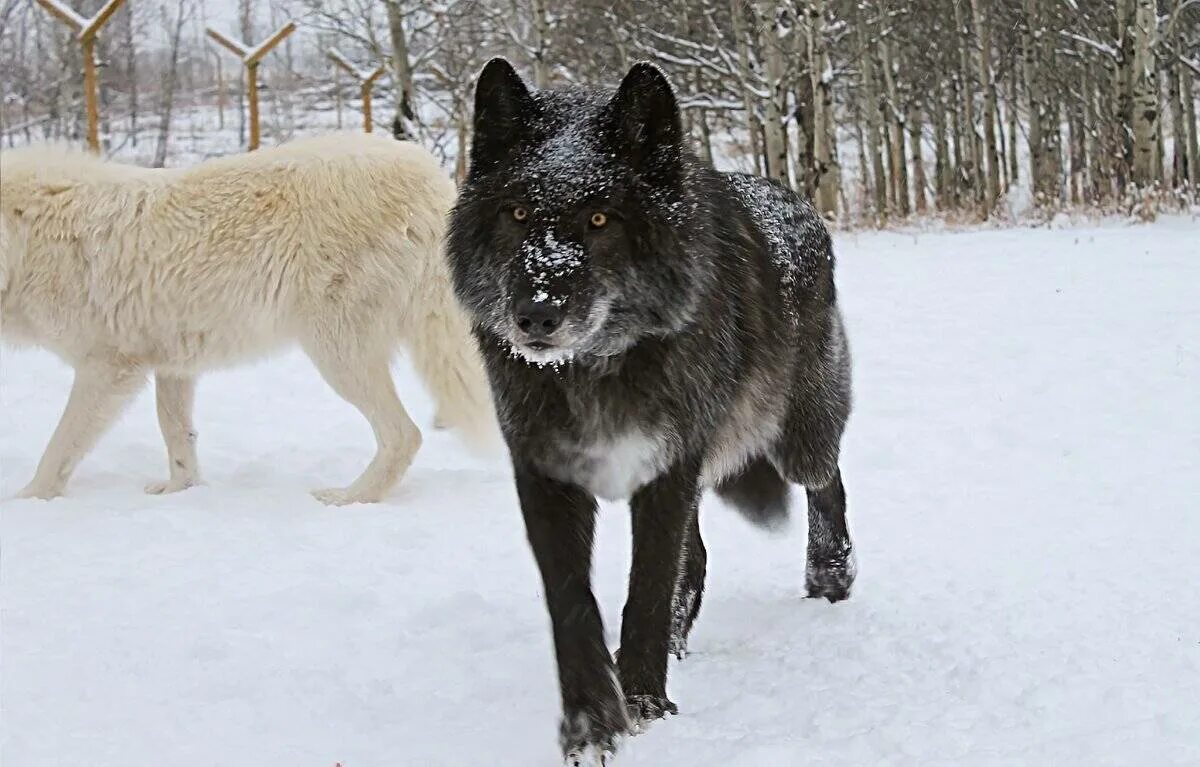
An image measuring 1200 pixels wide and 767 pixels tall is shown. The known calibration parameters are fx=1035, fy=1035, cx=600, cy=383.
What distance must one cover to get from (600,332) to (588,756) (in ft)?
3.25

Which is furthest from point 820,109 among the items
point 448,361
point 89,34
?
point 448,361

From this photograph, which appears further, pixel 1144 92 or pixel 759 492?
pixel 1144 92

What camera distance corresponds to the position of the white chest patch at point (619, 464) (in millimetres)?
2572

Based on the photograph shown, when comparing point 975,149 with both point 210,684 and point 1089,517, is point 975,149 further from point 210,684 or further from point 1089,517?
point 210,684

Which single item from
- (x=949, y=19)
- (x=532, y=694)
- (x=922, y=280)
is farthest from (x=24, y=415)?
(x=949, y=19)

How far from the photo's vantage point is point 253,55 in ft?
52.0

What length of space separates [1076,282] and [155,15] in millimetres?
31416

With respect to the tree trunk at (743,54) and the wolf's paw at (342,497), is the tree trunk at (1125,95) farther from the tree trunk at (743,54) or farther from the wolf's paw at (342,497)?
the wolf's paw at (342,497)

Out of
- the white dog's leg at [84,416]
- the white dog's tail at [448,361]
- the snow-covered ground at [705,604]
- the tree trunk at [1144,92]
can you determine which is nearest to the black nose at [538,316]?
the snow-covered ground at [705,604]

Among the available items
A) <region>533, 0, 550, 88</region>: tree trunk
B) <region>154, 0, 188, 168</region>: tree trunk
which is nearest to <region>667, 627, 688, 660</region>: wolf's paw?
<region>533, 0, 550, 88</region>: tree trunk

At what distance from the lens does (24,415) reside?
267 inches

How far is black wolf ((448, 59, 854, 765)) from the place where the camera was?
2422 millimetres

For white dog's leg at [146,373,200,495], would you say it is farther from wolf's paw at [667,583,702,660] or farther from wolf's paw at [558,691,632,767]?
wolf's paw at [558,691,632,767]

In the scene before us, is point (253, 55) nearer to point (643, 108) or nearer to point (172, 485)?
point (172, 485)
